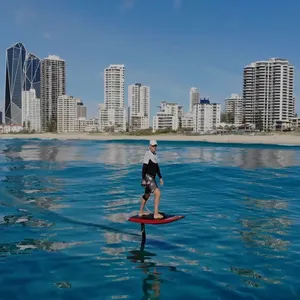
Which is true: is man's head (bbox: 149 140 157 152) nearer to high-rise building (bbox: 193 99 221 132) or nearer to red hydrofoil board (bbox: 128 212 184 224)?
red hydrofoil board (bbox: 128 212 184 224)

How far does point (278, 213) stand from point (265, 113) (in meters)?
161

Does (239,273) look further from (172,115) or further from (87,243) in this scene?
(172,115)

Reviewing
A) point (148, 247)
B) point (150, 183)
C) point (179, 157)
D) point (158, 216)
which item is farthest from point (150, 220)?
point (179, 157)

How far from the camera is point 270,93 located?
16600cm

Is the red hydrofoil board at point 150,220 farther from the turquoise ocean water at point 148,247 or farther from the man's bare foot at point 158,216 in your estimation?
the turquoise ocean water at point 148,247

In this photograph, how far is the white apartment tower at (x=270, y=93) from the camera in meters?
164

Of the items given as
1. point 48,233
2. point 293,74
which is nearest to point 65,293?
point 48,233

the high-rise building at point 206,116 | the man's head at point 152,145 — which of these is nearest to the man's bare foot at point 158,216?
the man's head at point 152,145

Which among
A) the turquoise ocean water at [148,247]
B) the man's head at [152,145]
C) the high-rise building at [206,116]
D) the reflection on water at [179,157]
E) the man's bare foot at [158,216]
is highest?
the high-rise building at [206,116]

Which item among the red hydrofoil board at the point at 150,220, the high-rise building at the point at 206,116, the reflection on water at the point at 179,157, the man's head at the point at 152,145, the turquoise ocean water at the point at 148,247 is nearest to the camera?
the turquoise ocean water at the point at 148,247

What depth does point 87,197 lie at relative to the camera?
1705 cm

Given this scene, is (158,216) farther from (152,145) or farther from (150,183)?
(152,145)

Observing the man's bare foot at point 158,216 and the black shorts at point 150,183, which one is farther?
the black shorts at point 150,183

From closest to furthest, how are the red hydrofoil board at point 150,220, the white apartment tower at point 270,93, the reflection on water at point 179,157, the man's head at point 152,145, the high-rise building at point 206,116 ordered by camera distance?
the red hydrofoil board at point 150,220 → the man's head at point 152,145 → the reflection on water at point 179,157 → the white apartment tower at point 270,93 → the high-rise building at point 206,116
